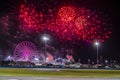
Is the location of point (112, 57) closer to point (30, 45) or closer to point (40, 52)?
point (40, 52)

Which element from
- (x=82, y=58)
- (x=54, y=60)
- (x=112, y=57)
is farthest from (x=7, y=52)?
(x=112, y=57)

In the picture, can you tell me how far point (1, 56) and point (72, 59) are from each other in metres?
26.3

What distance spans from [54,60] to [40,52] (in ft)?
35.7

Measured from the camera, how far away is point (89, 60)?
442 feet

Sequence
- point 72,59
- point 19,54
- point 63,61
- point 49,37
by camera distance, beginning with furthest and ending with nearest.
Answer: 1. point 72,59
2. point 63,61
3. point 49,37
4. point 19,54

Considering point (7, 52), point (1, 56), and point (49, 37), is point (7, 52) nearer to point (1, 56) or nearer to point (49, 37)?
point (1, 56)

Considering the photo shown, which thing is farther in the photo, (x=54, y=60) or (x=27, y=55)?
(x=54, y=60)

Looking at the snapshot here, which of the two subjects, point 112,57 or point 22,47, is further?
point 112,57

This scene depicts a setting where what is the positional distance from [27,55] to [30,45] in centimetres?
467

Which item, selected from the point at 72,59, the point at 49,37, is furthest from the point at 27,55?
the point at 72,59

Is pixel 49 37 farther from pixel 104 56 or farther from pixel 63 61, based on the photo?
pixel 104 56

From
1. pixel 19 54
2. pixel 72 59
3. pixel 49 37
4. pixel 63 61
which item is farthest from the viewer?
pixel 72 59

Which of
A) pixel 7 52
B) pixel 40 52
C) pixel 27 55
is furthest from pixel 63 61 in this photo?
pixel 27 55

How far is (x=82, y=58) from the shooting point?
139000mm
